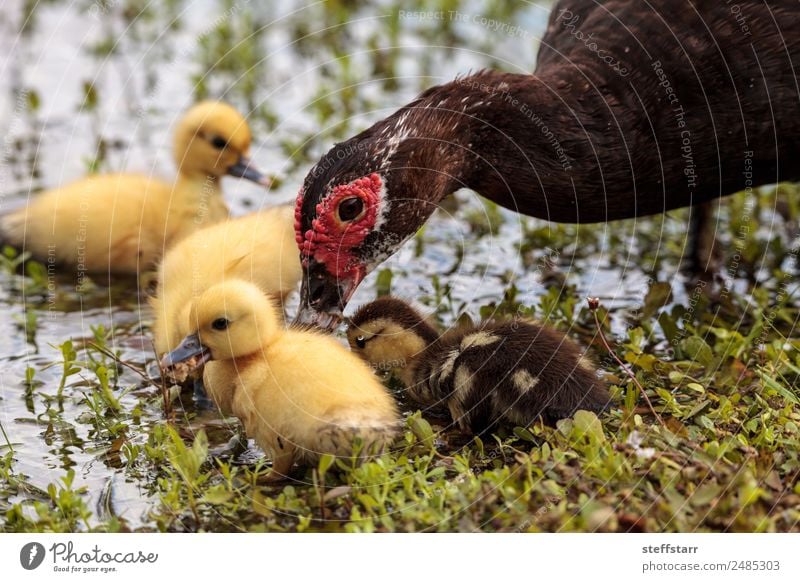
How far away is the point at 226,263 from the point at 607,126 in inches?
68.9

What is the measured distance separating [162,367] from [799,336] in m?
3.07

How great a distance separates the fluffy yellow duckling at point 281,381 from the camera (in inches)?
163

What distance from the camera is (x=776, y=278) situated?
6.35 metres

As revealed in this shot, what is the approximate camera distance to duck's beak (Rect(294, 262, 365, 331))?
4.87m

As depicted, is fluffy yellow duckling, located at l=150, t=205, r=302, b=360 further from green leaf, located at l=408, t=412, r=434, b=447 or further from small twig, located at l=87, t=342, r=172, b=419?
green leaf, located at l=408, t=412, r=434, b=447

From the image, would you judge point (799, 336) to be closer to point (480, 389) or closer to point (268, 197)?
point (480, 389)

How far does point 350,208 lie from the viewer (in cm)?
472

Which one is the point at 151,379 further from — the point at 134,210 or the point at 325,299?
the point at 134,210

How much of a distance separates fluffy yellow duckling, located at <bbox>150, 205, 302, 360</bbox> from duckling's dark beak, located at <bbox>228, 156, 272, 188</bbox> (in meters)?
1.15

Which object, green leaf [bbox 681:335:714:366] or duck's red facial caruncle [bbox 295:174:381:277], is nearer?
duck's red facial caruncle [bbox 295:174:381:277]

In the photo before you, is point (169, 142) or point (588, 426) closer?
point (588, 426)
